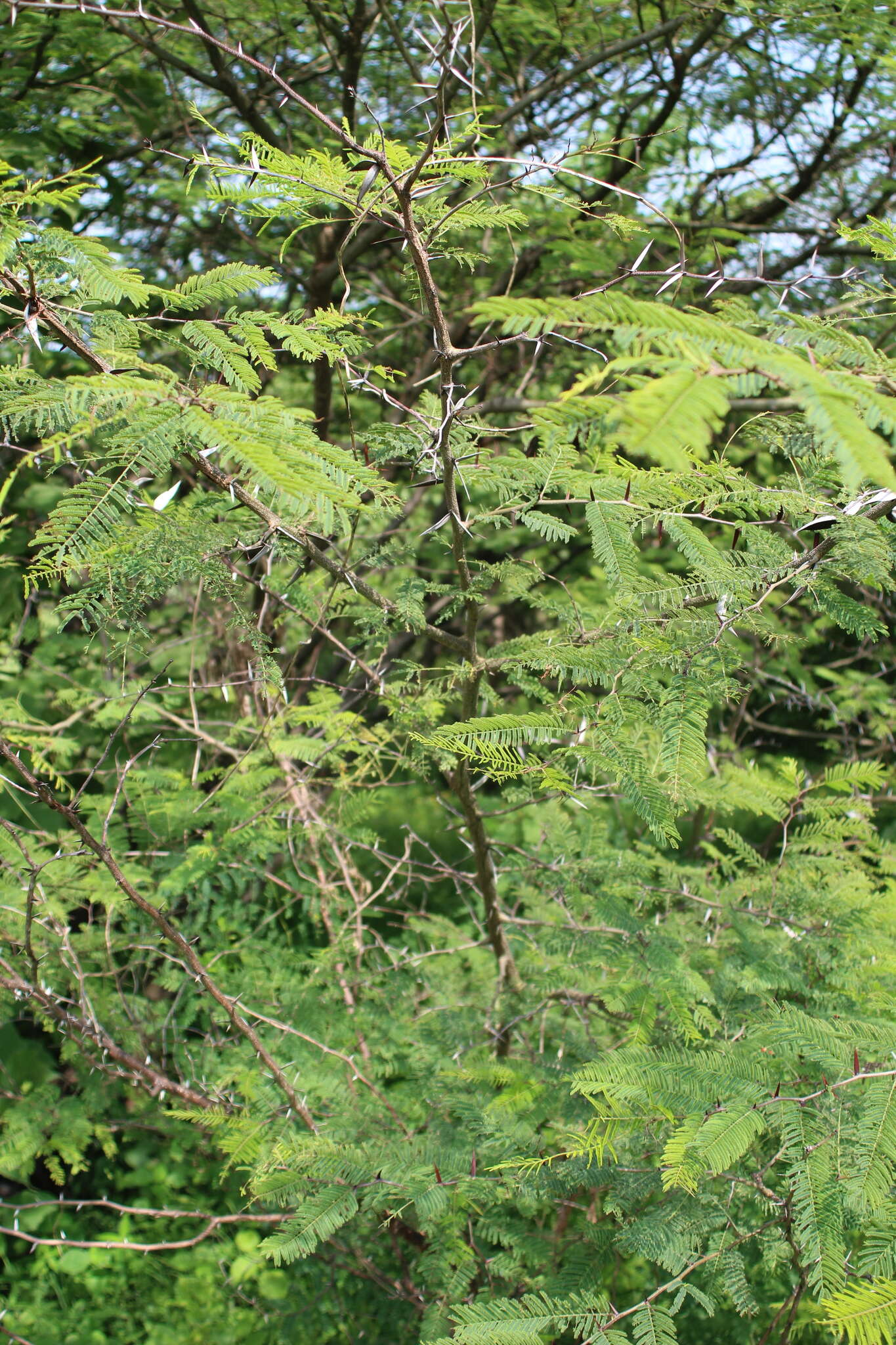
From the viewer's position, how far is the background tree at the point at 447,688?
145 centimetres

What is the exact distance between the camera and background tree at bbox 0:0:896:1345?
1.45 meters

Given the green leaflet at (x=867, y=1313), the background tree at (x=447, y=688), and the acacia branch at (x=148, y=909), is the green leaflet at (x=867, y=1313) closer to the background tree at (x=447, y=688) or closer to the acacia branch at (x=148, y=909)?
the background tree at (x=447, y=688)

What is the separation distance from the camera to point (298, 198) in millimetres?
1535

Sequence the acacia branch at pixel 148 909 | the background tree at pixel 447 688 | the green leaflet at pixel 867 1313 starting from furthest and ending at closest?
the acacia branch at pixel 148 909
the background tree at pixel 447 688
the green leaflet at pixel 867 1313

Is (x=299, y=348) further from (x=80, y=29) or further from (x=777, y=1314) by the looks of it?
(x=80, y=29)

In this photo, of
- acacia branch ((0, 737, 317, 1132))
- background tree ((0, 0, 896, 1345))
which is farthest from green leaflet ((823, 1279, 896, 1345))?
acacia branch ((0, 737, 317, 1132))

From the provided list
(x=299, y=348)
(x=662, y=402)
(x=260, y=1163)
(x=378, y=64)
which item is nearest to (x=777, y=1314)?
(x=260, y=1163)

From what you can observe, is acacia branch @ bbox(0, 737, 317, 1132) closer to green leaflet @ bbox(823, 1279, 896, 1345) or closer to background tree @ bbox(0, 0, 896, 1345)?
background tree @ bbox(0, 0, 896, 1345)

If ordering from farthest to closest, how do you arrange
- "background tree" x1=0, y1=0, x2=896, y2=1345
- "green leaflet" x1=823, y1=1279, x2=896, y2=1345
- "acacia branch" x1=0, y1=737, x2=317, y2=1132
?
"acacia branch" x1=0, y1=737, x2=317, y2=1132 < "background tree" x1=0, y1=0, x2=896, y2=1345 < "green leaflet" x1=823, y1=1279, x2=896, y2=1345

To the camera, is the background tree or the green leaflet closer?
the green leaflet

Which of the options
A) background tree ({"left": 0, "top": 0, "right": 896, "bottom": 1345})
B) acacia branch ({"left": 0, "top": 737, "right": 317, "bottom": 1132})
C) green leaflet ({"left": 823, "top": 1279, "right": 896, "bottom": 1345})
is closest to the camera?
green leaflet ({"left": 823, "top": 1279, "right": 896, "bottom": 1345})

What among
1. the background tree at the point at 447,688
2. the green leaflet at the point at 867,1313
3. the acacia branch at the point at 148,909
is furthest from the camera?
the acacia branch at the point at 148,909

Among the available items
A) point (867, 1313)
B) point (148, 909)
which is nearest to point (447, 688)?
point (148, 909)

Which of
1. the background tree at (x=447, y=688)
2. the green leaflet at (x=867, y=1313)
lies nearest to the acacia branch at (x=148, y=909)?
the background tree at (x=447, y=688)
